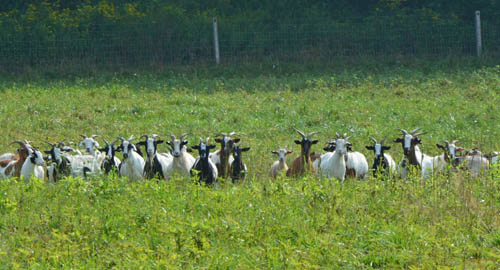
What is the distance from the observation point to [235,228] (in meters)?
7.36

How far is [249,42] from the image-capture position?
80.2 feet

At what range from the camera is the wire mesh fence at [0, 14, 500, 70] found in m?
23.7

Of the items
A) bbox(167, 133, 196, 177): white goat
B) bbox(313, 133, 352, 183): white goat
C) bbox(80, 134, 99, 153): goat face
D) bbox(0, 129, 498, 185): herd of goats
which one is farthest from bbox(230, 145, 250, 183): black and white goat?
bbox(80, 134, 99, 153): goat face

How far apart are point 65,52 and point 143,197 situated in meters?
16.1

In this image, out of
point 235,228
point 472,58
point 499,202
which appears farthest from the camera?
point 472,58

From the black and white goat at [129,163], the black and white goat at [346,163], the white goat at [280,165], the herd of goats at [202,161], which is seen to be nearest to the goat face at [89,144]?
the herd of goats at [202,161]

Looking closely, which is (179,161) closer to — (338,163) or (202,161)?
(202,161)

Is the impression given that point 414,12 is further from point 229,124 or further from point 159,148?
point 159,148

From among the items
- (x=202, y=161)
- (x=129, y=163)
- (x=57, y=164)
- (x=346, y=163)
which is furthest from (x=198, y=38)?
(x=57, y=164)

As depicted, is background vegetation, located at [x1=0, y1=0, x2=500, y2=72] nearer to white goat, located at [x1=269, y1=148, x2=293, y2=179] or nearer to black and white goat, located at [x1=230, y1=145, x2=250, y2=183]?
white goat, located at [x1=269, y1=148, x2=293, y2=179]

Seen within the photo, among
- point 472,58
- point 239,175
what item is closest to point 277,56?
point 472,58

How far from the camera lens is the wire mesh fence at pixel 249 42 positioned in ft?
77.7

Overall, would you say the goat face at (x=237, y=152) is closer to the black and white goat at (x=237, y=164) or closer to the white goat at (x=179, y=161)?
the black and white goat at (x=237, y=164)

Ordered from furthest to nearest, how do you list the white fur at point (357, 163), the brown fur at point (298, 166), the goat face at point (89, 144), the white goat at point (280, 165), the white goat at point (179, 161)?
the goat face at point (89, 144) < the white goat at point (280, 165) < the white fur at point (357, 163) < the white goat at point (179, 161) < the brown fur at point (298, 166)
